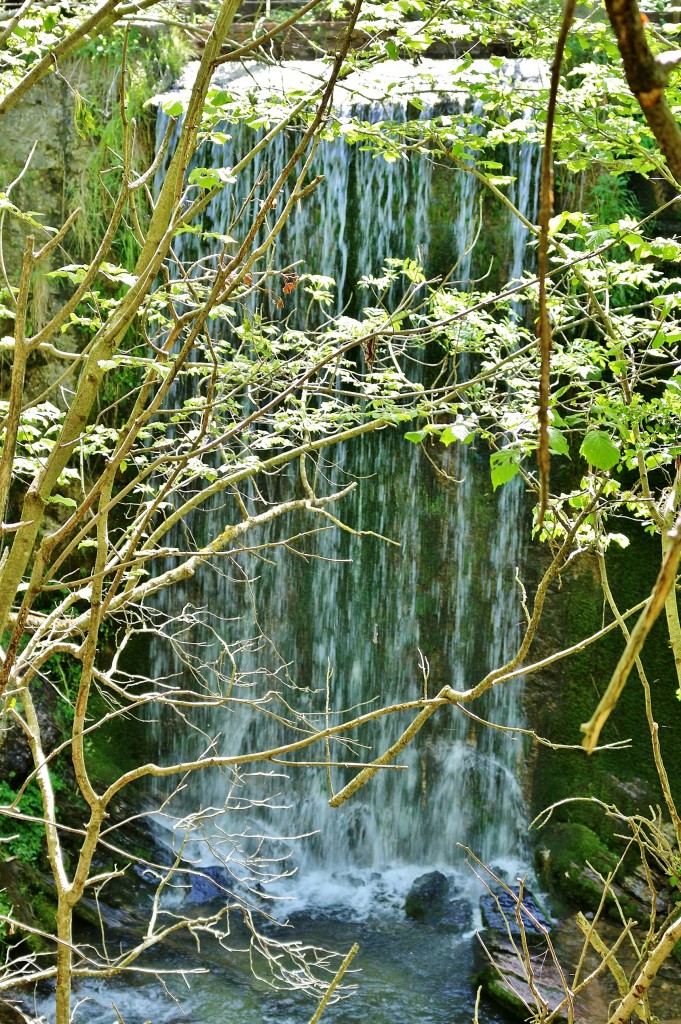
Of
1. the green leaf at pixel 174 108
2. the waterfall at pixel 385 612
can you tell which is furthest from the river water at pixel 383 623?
the green leaf at pixel 174 108

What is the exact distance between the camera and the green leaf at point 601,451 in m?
1.59

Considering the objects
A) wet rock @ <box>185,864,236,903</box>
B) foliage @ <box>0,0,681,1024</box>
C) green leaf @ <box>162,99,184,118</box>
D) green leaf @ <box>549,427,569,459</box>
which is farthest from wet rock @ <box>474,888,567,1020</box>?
green leaf @ <box>162,99,184,118</box>

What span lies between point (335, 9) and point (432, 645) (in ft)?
16.9

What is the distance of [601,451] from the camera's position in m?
1.62

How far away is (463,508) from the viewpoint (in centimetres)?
770

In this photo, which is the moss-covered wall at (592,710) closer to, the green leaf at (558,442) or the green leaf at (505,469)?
the green leaf at (558,442)

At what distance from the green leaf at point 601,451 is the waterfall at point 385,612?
19.3ft

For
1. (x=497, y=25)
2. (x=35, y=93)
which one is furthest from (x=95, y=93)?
(x=497, y=25)

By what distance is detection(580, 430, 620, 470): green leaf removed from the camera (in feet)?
5.23

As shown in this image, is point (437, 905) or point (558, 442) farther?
point (437, 905)

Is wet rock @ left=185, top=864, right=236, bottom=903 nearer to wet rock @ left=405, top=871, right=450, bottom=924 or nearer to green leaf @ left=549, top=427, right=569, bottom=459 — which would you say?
wet rock @ left=405, top=871, right=450, bottom=924

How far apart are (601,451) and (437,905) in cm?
601

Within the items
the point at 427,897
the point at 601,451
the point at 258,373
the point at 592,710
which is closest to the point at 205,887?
the point at 427,897

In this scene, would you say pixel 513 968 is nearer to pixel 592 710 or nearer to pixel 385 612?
pixel 592 710
